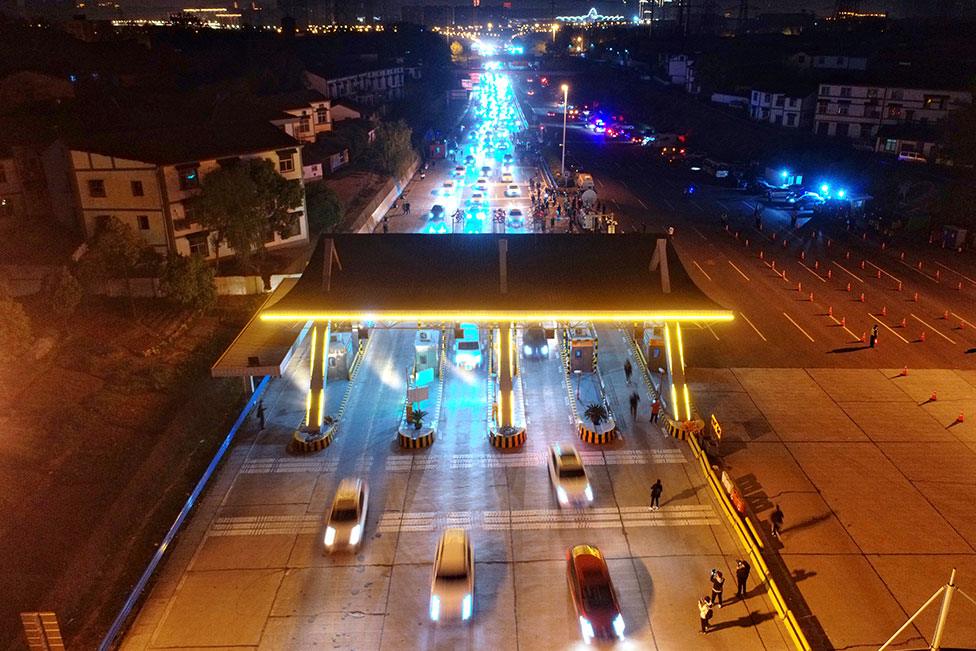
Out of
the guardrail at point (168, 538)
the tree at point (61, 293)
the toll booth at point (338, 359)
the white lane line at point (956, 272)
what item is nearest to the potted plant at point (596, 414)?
the toll booth at point (338, 359)

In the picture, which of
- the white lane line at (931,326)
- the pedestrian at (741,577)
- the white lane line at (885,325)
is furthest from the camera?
the white lane line at (885,325)

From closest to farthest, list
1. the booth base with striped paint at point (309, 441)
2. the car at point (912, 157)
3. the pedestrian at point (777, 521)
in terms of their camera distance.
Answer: the pedestrian at point (777, 521) < the booth base with striped paint at point (309, 441) < the car at point (912, 157)

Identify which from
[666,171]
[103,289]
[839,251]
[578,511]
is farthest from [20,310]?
[666,171]

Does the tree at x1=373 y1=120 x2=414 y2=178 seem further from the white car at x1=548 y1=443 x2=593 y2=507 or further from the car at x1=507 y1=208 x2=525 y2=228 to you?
the white car at x1=548 y1=443 x2=593 y2=507

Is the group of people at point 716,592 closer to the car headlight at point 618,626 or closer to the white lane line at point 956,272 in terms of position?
the car headlight at point 618,626

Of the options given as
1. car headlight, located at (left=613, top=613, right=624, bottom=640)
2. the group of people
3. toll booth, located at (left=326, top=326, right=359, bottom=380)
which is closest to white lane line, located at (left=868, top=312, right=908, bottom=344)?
the group of people

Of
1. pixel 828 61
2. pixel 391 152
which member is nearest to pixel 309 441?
pixel 391 152
